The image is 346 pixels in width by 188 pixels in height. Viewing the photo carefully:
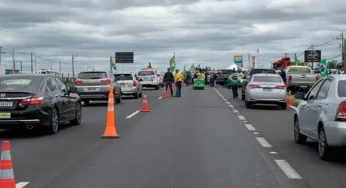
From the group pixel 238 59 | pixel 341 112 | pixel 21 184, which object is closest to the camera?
pixel 21 184

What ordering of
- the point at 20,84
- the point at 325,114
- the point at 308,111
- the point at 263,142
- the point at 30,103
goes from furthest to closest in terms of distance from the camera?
the point at 20,84
the point at 30,103
the point at 263,142
the point at 308,111
the point at 325,114

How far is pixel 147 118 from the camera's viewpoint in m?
18.5

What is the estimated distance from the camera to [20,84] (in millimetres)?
13406

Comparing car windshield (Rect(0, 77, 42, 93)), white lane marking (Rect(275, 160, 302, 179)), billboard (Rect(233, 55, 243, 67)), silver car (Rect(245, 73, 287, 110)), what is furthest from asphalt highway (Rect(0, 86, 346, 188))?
billboard (Rect(233, 55, 243, 67))

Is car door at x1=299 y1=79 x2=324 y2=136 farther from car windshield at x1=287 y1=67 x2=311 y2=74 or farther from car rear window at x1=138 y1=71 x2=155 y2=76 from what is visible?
car rear window at x1=138 y1=71 x2=155 y2=76

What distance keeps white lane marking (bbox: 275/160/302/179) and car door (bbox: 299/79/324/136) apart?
1459 millimetres

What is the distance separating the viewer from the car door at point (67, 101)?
15.0 metres

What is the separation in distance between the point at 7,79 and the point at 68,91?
6.92ft

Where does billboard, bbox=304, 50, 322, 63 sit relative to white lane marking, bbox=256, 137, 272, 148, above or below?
above

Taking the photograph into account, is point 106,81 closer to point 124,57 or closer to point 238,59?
point 124,57

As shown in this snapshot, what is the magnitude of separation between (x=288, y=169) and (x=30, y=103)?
6.67 meters

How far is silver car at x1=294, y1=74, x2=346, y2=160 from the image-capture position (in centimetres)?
899

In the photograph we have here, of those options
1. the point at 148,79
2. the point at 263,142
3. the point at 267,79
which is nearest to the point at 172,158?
the point at 263,142

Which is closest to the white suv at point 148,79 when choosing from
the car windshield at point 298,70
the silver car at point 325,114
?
the car windshield at point 298,70
